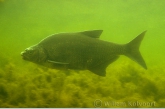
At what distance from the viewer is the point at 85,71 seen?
2670 millimetres

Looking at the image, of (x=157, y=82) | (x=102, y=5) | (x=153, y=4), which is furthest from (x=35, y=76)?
(x=153, y=4)

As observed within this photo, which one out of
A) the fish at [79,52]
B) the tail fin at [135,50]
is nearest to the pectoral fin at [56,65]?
the fish at [79,52]

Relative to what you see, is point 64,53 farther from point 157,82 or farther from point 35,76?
point 157,82

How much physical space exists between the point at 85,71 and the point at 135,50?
672mm

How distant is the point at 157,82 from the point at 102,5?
1.25 metres

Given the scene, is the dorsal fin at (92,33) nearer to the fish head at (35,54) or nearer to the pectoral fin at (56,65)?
the pectoral fin at (56,65)

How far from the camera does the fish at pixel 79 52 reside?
2553 millimetres

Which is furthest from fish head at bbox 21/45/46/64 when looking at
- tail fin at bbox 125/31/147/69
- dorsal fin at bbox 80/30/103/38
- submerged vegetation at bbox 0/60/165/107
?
tail fin at bbox 125/31/147/69

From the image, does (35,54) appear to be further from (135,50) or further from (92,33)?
(135,50)

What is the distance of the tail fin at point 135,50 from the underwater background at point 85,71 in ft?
0.31

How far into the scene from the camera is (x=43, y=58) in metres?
2.54

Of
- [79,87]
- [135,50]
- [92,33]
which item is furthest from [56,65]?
[135,50]

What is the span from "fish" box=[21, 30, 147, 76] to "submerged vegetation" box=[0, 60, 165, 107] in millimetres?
125

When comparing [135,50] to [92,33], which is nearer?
[135,50]
